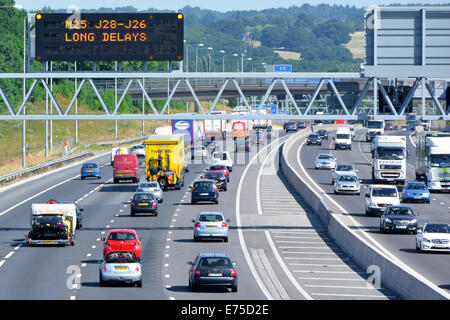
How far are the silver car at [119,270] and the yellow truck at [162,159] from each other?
3762 centimetres

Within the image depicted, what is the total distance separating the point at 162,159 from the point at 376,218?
19531 millimetres

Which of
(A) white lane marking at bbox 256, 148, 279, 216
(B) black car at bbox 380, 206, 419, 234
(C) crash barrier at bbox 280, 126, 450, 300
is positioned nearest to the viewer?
(C) crash barrier at bbox 280, 126, 450, 300

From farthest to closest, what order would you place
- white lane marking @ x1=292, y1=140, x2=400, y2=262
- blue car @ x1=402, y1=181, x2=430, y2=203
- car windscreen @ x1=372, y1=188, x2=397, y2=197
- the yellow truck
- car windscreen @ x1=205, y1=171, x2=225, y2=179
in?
car windscreen @ x1=205, y1=171, x2=225, y2=179 < the yellow truck < blue car @ x1=402, y1=181, x2=430, y2=203 < car windscreen @ x1=372, y1=188, x2=397, y2=197 < white lane marking @ x1=292, y1=140, x2=400, y2=262

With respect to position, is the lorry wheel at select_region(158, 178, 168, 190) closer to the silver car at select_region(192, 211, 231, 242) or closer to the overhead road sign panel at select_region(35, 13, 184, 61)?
the silver car at select_region(192, 211, 231, 242)

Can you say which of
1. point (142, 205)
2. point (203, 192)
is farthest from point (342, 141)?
point (142, 205)

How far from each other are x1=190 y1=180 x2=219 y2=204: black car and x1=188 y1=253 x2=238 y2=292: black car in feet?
102

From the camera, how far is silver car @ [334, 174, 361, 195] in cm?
7144

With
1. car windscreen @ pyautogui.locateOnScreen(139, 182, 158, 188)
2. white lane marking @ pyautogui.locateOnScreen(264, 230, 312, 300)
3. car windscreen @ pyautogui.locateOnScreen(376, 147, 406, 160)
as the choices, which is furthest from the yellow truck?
white lane marking @ pyautogui.locateOnScreen(264, 230, 312, 300)

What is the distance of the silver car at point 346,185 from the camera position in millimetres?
71438

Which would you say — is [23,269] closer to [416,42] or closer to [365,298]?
[365,298]

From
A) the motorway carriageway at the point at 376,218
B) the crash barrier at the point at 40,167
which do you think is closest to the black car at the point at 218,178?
the motorway carriageway at the point at 376,218

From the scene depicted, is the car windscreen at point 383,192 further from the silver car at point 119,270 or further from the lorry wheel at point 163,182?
the silver car at point 119,270

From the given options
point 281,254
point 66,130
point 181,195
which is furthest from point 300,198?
point 66,130

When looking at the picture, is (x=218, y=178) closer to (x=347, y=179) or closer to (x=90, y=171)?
(x=347, y=179)
